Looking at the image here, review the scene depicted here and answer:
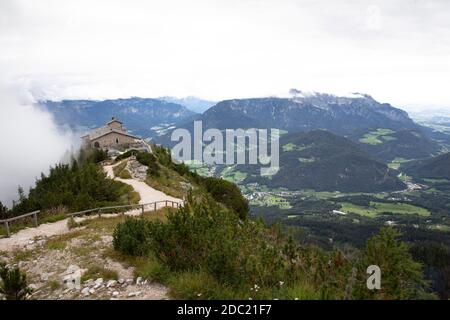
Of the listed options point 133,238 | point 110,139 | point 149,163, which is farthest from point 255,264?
point 110,139

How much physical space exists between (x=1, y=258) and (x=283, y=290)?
42.2 feet

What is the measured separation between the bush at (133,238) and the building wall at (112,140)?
70.1 m

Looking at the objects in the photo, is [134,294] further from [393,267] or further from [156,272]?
[393,267]

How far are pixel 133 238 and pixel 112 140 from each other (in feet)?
237

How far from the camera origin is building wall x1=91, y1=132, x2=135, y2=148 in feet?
266

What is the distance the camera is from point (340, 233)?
172m

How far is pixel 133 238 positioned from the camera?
1400 centimetres

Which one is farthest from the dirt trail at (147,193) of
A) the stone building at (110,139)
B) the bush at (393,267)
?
the stone building at (110,139)

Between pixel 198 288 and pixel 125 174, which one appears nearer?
pixel 198 288

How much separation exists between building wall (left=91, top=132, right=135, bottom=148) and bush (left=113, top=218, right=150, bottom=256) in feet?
230

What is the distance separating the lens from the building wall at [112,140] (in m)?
81.1

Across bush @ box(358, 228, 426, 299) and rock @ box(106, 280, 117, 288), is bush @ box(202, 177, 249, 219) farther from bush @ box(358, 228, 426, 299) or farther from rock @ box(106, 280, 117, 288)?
bush @ box(358, 228, 426, 299)

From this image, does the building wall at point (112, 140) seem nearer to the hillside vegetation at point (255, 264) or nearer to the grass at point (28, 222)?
the grass at point (28, 222)

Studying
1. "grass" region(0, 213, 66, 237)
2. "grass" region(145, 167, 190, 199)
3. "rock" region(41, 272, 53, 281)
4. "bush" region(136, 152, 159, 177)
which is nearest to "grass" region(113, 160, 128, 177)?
"bush" region(136, 152, 159, 177)
